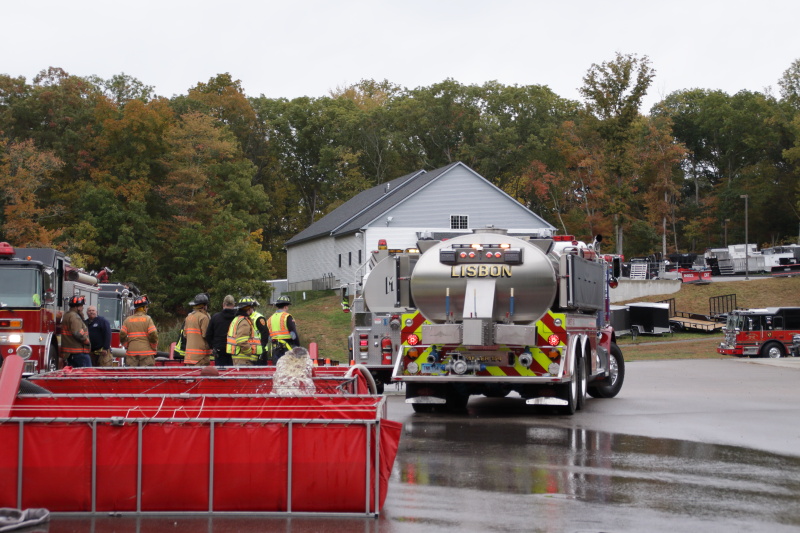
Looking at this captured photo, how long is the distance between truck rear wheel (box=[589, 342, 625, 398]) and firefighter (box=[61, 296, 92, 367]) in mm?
9258

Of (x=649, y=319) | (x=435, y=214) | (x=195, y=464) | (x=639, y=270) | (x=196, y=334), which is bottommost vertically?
(x=195, y=464)

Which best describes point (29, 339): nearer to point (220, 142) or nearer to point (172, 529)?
point (172, 529)

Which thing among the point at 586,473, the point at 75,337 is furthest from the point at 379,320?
the point at 586,473

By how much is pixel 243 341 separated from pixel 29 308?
5180 mm

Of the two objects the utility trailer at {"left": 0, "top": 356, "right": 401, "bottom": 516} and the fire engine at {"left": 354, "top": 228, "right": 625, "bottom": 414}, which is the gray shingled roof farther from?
the utility trailer at {"left": 0, "top": 356, "right": 401, "bottom": 516}

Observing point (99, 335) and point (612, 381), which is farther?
point (612, 381)

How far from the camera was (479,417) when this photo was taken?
54.7 feet

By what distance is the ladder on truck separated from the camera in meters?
65.9

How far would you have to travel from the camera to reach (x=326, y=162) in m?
85.4

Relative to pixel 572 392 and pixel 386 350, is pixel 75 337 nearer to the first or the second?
pixel 386 350

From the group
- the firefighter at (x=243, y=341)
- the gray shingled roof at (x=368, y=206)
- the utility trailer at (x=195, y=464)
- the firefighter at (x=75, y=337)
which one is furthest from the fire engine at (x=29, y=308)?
the gray shingled roof at (x=368, y=206)

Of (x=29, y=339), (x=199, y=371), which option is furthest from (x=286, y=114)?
(x=199, y=371)

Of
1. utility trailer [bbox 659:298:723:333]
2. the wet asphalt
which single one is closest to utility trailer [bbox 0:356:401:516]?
the wet asphalt

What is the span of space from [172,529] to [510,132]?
252 feet
